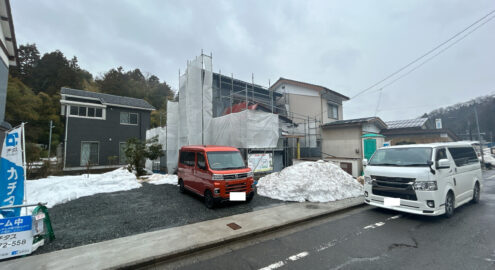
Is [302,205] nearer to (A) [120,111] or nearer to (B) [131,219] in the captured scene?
(B) [131,219]

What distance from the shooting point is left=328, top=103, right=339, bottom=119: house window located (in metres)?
18.5

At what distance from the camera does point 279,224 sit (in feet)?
14.7

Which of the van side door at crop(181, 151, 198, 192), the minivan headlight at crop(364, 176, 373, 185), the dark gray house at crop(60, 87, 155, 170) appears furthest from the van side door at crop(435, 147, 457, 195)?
the dark gray house at crop(60, 87, 155, 170)

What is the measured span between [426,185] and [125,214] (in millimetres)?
7830

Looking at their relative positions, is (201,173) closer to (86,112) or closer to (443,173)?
(443,173)

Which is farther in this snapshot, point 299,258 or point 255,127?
point 255,127

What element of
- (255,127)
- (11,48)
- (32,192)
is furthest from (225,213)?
(11,48)

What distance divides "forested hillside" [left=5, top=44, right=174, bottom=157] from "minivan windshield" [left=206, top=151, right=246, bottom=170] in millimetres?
16539

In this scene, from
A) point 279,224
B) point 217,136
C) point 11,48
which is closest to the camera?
point 279,224

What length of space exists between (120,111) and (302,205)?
756 inches

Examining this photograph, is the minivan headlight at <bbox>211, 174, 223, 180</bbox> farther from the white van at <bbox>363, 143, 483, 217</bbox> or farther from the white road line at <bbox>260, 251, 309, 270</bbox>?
the white van at <bbox>363, 143, 483, 217</bbox>

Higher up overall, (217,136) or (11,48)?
(11,48)

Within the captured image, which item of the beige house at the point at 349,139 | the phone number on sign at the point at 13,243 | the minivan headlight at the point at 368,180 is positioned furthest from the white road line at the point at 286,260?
the beige house at the point at 349,139

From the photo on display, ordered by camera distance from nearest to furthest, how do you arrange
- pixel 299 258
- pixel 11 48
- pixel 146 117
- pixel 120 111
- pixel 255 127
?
1. pixel 299 258
2. pixel 11 48
3. pixel 255 127
4. pixel 120 111
5. pixel 146 117
